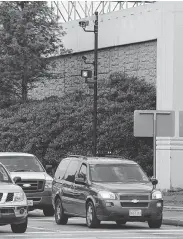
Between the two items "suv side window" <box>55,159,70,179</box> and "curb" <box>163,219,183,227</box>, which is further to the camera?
"suv side window" <box>55,159,70,179</box>

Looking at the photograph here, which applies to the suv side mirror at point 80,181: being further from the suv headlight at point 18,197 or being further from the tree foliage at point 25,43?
the tree foliage at point 25,43

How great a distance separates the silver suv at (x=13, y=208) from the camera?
2058 cm

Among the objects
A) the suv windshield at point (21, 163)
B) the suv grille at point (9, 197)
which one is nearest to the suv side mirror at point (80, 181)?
the suv grille at point (9, 197)

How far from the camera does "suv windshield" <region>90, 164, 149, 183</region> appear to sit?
24078mm

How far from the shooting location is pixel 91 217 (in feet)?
76.0

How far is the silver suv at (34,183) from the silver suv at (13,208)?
705 centimetres

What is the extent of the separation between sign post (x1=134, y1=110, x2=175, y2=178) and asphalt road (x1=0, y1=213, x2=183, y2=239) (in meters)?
4.16

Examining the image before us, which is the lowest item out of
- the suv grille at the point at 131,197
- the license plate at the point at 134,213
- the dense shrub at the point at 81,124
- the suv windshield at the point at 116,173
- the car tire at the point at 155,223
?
the car tire at the point at 155,223

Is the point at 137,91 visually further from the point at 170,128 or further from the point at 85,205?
the point at 85,205

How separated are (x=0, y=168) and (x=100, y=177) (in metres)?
2.70

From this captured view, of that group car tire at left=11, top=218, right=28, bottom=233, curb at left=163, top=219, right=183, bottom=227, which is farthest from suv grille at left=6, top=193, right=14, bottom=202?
curb at left=163, top=219, right=183, bottom=227

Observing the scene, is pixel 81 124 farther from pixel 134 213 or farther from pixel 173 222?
pixel 134 213

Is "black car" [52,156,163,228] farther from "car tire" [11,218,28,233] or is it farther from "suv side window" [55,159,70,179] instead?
"car tire" [11,218,28,233]

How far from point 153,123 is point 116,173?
5189 mm
